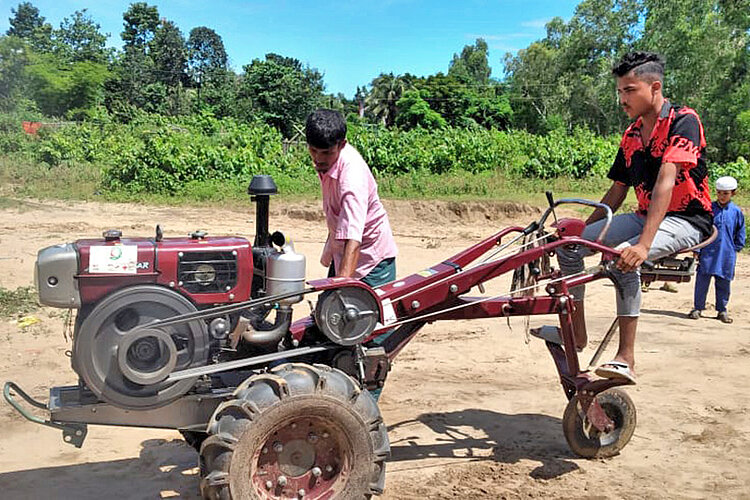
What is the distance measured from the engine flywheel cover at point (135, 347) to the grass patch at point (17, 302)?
15.9ft

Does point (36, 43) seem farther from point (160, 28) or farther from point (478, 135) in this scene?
point (478, 135)

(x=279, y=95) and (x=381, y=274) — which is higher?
(x=279, y=95)

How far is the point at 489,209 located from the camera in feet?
59.6

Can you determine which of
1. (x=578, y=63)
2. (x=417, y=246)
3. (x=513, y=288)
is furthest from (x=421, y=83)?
(x=513, y=288)

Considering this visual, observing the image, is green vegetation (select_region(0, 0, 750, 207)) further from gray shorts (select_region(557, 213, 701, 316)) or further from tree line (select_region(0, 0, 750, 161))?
gray shorts (select_region(557, 213, 701, 316))

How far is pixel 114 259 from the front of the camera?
141 inches

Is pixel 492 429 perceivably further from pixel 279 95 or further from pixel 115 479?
pixel 279 95

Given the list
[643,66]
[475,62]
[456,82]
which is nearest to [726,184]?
[643,66]

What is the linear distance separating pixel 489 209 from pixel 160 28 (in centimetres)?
6154

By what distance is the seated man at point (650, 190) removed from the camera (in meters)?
4.19

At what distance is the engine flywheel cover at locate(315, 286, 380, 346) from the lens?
384 cm

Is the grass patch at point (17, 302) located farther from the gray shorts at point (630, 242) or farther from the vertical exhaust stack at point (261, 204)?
the gray shorts at point (630, 242)

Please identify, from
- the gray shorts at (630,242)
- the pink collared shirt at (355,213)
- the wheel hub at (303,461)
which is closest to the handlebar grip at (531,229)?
the gray shorts at (630,242)

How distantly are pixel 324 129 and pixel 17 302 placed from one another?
5493mm
